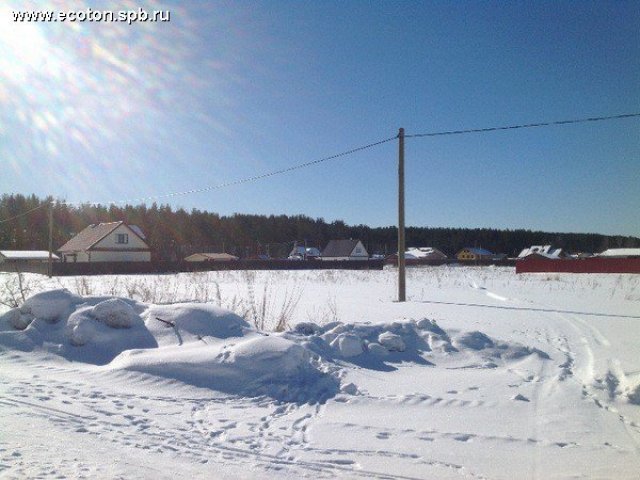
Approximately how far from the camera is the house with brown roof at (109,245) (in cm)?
4503

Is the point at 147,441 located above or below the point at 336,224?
below

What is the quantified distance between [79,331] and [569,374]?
635cm

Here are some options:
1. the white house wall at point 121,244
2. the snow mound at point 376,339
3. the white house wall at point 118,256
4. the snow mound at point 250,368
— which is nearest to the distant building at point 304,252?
the white house wall at point 118,256

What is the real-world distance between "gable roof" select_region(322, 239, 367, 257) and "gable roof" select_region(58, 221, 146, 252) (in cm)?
3558

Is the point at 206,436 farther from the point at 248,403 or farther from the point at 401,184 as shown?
the point at 401,184

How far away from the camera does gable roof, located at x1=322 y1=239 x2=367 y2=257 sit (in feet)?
249

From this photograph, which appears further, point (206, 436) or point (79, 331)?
point (79, 331)

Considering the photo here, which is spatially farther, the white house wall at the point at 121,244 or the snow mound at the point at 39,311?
the white house wall at the point at 121,244

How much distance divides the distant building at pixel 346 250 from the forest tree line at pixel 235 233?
16863 mm

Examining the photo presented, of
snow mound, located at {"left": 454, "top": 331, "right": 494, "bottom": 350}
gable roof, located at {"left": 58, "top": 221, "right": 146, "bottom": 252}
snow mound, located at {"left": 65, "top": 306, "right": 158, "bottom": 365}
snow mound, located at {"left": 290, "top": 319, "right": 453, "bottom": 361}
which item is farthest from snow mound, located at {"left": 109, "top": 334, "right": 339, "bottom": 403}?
gable roof, located at {"left": 58, "top": 221, "right": 146, "bottom": 252}

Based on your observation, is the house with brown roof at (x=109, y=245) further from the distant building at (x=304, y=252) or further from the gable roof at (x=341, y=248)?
the distant building at (x=304, y=252)

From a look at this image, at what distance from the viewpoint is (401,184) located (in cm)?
1345

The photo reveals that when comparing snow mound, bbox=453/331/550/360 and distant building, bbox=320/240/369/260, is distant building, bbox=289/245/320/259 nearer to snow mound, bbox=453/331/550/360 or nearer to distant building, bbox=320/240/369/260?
distant building, bbox=320/240/369/260

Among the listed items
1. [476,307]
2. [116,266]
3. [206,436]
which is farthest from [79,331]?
[116,266]
